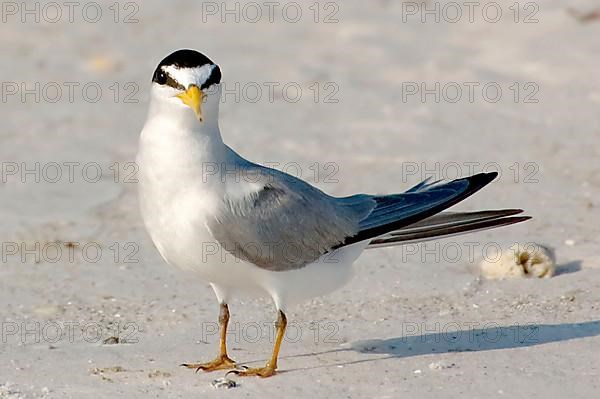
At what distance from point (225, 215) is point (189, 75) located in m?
0.55

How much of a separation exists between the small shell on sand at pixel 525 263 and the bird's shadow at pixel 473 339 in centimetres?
63

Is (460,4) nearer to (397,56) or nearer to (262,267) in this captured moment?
(397,56)

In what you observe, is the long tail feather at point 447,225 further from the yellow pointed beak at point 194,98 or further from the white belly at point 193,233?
the yellow pointed beak at point 194,98

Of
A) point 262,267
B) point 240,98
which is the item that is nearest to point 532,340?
point 262,267

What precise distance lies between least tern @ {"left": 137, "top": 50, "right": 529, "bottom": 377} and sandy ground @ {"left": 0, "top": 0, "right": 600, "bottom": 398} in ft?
1.20

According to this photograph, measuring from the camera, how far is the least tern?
15.2 feet

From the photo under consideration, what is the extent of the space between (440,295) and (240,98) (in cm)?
352

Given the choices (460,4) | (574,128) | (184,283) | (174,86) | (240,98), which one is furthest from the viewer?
(460,4)

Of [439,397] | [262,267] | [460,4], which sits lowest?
[439,397]

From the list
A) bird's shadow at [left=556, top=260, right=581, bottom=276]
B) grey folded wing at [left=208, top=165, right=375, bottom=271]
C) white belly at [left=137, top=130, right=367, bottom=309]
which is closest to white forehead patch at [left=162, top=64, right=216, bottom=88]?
white belly at [left=137, top=130, right=367, bottom=309]

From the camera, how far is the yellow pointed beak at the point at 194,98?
4.58 metres

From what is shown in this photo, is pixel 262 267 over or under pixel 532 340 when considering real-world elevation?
over

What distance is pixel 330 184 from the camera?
7.48 metres

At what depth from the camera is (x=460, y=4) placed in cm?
1002
